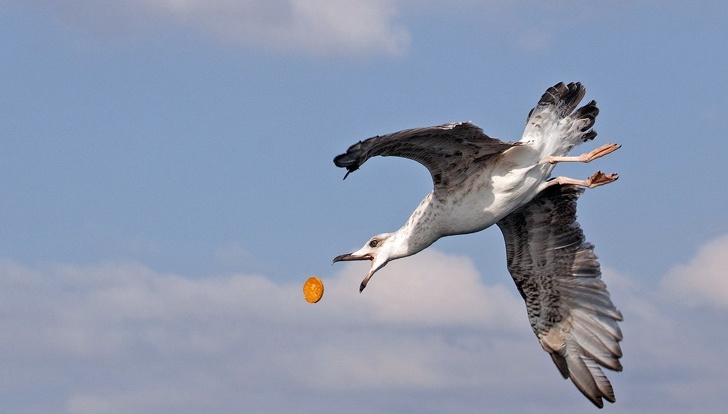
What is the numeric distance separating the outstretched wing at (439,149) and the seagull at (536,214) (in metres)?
0.01

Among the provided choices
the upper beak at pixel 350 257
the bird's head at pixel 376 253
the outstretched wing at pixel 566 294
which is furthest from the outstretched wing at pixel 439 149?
the outstretched wing at pixel 566 294

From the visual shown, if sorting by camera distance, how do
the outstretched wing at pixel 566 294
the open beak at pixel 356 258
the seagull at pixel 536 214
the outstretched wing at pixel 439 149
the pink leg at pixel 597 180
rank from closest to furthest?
1. the outstretched wing at pixel 439 149
2. the seagull at pixel 536 214
3. the pink leg at pixel 597 180
4. the open beak at pixel 356 258
5. the outstretched wing at pixel 566 294

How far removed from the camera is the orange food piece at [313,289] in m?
18.1

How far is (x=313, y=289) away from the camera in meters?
18.3

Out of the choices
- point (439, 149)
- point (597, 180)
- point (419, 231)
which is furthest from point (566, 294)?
point (439, 149)

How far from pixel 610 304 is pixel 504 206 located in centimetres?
355

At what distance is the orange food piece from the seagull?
0.56 m

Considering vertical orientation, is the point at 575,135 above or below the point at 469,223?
above

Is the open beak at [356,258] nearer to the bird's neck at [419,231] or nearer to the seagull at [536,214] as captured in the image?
the seagull at [536,214]

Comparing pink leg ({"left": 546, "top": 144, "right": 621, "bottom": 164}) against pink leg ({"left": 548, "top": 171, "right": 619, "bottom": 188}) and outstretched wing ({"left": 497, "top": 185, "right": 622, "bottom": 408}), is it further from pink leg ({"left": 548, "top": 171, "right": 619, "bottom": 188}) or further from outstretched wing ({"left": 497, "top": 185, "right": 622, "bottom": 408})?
outstretched wing ({"left": 497, "top": 185, "right": 622, "bottom": 408})

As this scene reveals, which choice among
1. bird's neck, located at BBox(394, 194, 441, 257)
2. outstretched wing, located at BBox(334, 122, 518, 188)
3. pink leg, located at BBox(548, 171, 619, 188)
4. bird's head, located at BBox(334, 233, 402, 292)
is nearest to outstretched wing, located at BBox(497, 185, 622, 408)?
pink leg, located at BBox(548, 171, 619, 188)

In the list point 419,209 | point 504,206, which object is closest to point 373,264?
point 419,209

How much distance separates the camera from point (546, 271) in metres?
19.2

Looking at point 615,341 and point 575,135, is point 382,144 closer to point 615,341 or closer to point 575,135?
point 575,135
